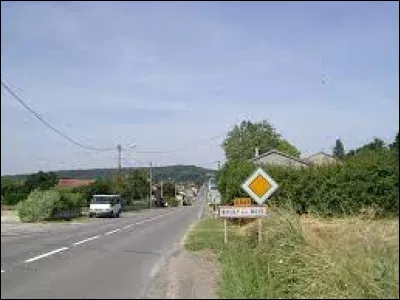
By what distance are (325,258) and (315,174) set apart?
21915 millimetres

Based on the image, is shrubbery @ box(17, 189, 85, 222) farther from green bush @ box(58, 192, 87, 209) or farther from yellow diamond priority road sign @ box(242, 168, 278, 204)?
green bush @ box(58, 192, 87, 209)

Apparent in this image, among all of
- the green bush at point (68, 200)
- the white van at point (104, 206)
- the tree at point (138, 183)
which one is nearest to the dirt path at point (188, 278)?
the green bush at point (68, 200)

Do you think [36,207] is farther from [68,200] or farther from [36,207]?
[68,200]

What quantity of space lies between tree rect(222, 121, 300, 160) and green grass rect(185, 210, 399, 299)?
3704 inches

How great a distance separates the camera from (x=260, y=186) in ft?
63.7

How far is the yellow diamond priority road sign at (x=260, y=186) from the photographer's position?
19297mm

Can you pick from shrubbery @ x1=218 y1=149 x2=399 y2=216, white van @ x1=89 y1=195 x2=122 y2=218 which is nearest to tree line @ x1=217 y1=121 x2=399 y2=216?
shrubbery @ x1=218 y1=149 x2=399 y2=216

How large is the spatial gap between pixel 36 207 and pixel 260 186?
21.0 feet

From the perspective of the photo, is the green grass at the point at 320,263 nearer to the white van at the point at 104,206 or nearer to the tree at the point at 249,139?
the white van at the point at 104,206

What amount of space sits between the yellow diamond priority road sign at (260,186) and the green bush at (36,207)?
548 cm

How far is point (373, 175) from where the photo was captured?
29297 millimetres

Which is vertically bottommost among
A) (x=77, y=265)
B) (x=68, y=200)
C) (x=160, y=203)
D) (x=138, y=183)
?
(x=77, y=265)

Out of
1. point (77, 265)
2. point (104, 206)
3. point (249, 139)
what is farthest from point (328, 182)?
point (249, 139)

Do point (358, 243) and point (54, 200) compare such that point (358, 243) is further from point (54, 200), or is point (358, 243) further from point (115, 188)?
point (115, 188)
